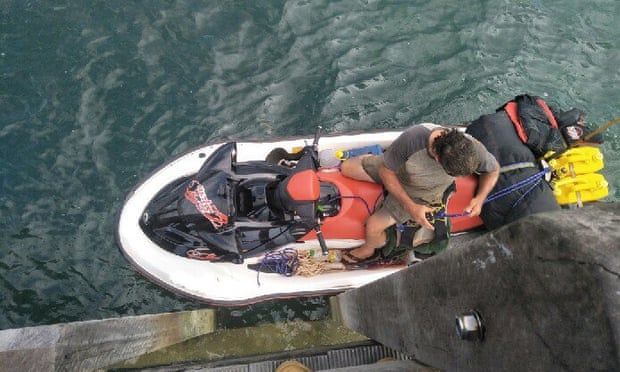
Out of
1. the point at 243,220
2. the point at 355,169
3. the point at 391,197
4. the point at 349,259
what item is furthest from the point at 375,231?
the point at 243,220

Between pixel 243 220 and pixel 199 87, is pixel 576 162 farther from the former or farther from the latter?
pixel 199 87

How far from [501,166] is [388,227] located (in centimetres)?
108

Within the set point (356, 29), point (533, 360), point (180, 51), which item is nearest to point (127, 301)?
point (180, 51)

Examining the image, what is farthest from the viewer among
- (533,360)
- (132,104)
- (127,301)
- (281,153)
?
(132,104)

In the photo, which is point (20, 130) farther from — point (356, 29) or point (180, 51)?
point (356, 29)

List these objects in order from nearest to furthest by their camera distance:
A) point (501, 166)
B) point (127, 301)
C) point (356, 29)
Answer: point (501, 166)
point (127, 301)
point (356, 29)

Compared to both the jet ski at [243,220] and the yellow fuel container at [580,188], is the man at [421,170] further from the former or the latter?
the yellow fuel container at [580,188]

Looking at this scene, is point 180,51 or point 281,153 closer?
point 281,153

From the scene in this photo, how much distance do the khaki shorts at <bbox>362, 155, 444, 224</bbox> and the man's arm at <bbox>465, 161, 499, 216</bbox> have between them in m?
0.44

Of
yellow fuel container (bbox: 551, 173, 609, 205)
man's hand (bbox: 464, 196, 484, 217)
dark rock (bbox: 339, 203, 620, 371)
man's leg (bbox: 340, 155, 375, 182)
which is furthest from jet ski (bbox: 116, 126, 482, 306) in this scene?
dark rock (bbox: 339, 203, 620, 371)

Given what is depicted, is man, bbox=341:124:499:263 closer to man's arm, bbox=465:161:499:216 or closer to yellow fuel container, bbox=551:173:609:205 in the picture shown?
man's arm, bbox=465:161:499:216

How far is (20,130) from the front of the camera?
5.57 meters

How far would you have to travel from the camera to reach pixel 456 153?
127 inches

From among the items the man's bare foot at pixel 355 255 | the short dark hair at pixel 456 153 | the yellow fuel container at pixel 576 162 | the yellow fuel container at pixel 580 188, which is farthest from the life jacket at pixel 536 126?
the man's bare foot at pixel 355 255
